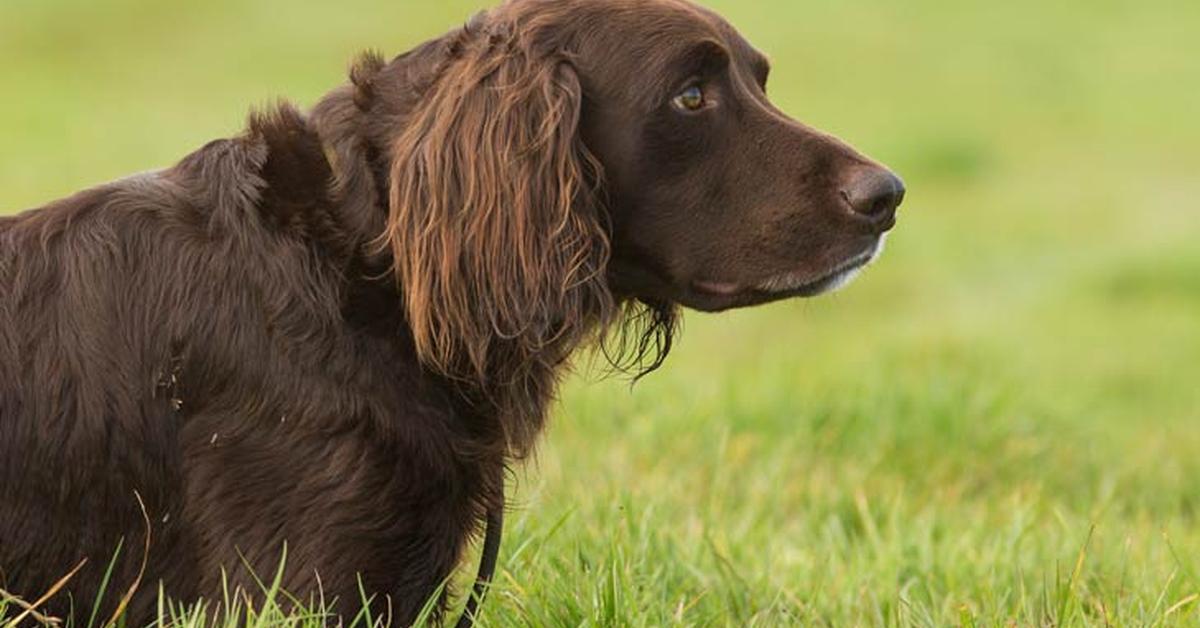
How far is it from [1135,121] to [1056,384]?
9.84 m

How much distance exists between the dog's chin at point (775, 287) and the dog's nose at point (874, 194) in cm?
6

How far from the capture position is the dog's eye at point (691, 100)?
330cm

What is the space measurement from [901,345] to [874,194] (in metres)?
4.75

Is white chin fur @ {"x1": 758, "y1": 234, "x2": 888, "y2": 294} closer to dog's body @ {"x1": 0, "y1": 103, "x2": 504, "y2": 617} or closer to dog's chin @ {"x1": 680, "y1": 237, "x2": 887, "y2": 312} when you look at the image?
dog's chin @ {"x1": 680, "y1": 237, "x2": 887, "y2": 312}

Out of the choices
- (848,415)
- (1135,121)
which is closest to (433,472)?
(848,415)

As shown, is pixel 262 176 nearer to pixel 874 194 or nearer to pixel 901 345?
pixel 874 194

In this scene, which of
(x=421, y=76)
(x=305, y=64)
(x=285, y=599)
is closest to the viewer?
(x=285, y=599)

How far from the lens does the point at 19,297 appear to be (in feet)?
10.2

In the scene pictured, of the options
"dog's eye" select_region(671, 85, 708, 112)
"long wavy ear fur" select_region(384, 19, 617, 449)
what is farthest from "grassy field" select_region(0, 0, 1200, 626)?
"dog's eye" select_region(671, 85, 708, 112)

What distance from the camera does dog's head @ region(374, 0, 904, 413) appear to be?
3.12 m

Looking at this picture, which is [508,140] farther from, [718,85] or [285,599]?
[285,599]

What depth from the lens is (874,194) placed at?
332 cm

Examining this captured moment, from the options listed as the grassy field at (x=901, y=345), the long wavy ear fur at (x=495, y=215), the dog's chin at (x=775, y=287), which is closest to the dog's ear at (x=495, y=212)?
the long wavy ear fur at (x=495, y=215)

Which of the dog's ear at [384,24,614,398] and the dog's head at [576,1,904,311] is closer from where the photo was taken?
the dog's ear at [384,24,614,398]
